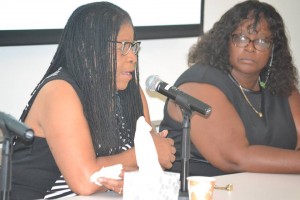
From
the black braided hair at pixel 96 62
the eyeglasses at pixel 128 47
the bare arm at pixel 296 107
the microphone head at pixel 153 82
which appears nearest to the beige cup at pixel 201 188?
the microphone head at pixel 153 82

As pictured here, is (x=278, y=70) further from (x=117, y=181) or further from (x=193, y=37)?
(x=117, y=181)

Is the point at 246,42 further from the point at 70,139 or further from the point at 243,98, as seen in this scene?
the point at 70,139

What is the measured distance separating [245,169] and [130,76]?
0.78 meters

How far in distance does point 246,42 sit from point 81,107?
123cm

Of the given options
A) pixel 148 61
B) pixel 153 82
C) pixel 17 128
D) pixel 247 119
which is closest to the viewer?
pixel 17 128

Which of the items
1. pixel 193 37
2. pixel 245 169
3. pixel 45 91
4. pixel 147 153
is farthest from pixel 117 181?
pixel 193 37

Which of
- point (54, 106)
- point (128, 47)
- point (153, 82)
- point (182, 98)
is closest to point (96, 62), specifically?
point (128, 47)

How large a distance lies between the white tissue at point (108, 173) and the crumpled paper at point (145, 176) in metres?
0.25

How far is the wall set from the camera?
10.6 ft

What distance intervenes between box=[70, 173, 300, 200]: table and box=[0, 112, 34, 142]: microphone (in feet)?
2.01

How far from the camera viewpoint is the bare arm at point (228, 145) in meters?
2.94

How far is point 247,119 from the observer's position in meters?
3.28

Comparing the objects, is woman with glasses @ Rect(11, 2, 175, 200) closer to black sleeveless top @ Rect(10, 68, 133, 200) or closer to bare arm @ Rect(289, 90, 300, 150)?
black sleeveless top @ Rect(10, 68, 133, 200)

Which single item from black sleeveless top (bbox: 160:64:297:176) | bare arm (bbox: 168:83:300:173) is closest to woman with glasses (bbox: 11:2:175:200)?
bare arm (bbox: 168:83:300:173)
